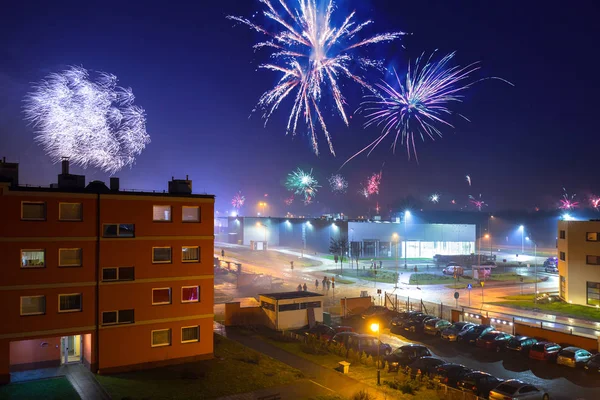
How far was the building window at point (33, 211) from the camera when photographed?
2367cm

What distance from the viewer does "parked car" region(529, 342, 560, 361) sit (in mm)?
29375

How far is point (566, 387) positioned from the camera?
82.2 ft

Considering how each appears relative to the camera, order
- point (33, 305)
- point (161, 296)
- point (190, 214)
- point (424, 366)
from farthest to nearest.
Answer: point (190, 214)
point (161, 296)
point (424, 366)
point (33, 305)

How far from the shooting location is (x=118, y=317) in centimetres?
2552

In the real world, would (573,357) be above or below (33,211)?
below

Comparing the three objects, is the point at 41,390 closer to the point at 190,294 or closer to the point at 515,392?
the point at 190,294

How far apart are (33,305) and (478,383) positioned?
22.7 m

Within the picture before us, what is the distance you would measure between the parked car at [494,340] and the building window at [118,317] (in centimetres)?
2327

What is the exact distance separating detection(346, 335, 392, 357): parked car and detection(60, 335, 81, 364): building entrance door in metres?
16.6

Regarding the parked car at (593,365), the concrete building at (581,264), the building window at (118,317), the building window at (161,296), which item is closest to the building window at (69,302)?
the building window at (118,317)

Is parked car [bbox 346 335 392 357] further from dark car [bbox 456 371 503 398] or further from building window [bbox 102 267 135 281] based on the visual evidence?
building window [bbox 102 267 135 281]

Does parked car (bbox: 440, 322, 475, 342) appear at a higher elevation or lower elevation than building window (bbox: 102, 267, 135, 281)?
lower

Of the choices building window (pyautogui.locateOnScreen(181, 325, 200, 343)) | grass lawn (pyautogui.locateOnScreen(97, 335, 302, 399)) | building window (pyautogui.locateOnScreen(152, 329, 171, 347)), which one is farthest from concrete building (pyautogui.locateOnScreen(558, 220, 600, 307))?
building window (pyautogui.locateOnScreen(152, 329, 171, 347))

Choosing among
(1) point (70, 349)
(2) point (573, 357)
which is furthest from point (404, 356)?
(1) point (70, 349)
